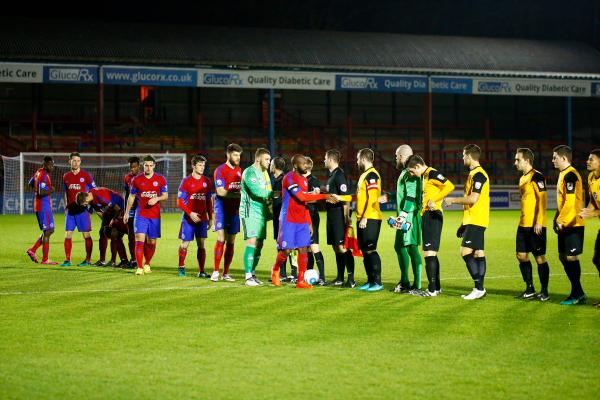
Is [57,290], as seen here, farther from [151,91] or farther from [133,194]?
[151,91]

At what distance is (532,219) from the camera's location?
37.9ft

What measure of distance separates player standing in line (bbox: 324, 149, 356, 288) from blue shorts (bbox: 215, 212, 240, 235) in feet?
4.99

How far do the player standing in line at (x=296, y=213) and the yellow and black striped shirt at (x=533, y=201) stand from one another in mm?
2549

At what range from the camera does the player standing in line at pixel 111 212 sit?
15688 millimetres

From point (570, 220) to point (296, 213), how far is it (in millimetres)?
3608

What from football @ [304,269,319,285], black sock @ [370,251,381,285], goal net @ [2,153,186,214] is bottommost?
football @ [304,269,319,285]

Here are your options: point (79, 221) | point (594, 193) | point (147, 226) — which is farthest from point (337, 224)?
point (79, 221)

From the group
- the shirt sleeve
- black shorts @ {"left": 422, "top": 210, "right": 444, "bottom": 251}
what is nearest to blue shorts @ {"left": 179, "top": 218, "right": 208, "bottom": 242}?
black shorts @ {"left": 422, "top": 210, "right": 444, "bottom": 251}

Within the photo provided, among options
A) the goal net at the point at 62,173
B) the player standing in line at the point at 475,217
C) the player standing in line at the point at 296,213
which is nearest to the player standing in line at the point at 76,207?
the player standing in line at the point at 296,213

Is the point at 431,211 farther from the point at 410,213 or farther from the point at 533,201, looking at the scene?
the point at 533,201

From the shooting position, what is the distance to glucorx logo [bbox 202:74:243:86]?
3684 centimetres

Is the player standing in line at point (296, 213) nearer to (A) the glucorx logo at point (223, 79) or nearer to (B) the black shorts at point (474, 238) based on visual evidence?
(B) the black shorts at point (474, 238)

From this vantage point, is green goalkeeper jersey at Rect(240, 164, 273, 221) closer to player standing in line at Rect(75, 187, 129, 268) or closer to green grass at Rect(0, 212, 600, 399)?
green grass at Rect(0, 212, 600, 399)

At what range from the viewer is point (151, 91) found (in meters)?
43.8
